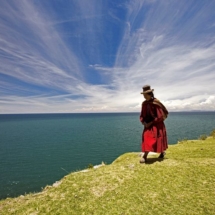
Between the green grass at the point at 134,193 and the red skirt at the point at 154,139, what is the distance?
84 centimetres

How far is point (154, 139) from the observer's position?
888cm

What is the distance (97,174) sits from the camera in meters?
8.27

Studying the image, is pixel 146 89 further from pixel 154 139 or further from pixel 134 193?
pixel 134 193

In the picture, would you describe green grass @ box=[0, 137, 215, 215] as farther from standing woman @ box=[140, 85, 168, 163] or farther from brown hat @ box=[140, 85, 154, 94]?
brown hat @ box=[140, 85, 154, 94]

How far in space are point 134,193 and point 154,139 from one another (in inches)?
125

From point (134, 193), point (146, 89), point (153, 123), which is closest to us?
point (134, 193)

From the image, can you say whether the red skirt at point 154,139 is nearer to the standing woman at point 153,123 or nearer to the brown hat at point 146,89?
the standing woman at point 153,123

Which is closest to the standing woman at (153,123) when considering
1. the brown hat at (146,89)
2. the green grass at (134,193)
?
the brown hat at (146,89)

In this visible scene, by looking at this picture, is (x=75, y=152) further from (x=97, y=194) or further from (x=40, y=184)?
(x=97, y=194)

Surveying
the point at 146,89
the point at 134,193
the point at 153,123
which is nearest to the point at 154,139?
the point at 153,123

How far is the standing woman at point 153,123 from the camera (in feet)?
28.9

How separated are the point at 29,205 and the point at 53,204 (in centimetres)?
96

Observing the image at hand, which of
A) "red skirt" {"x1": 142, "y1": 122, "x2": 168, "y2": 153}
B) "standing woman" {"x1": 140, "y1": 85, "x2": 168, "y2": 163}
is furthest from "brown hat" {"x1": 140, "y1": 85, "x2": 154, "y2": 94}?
"red skirt" {"x1": 142, "y1": 122, "x2": 168, "y2": 153}

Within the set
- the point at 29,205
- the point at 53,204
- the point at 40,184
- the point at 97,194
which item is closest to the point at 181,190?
the point at 97,194
